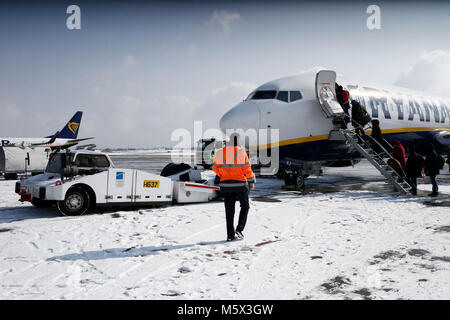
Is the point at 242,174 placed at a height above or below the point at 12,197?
above

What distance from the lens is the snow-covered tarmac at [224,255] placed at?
146 inches

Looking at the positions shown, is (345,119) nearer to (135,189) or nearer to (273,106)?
(273,106)

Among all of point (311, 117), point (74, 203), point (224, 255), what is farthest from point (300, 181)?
point (224, 255)

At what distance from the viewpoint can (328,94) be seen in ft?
39.2

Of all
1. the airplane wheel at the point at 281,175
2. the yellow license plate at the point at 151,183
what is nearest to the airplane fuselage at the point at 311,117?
the yellow license plate at the point at 151,183

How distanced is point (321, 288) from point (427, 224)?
449cm

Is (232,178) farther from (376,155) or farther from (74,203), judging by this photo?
(376,155)

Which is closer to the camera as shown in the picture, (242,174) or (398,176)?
(242,174)

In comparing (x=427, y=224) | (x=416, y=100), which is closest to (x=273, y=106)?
(x=427, y=224)

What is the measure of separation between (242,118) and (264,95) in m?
1.48

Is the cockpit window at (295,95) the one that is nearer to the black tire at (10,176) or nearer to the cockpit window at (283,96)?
the cockpit window at (283,96)

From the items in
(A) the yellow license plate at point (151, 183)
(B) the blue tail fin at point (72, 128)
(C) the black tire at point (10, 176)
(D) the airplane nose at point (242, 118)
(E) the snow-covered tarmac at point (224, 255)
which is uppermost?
(B) the blue tail fin at point (72, 128)
